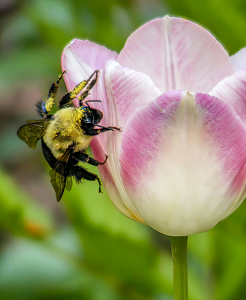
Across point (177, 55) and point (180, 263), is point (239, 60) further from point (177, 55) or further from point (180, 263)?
point (180, 263)

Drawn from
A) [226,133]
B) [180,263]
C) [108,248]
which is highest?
[226,133]

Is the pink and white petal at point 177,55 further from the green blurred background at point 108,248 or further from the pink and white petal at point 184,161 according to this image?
the green blurred background at point 108,248

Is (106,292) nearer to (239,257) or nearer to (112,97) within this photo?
(239,257)

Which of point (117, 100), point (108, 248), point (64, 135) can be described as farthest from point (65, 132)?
point (108, 248)

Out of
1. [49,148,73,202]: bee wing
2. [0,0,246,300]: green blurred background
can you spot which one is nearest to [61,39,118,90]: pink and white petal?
[49,148,73,202]: bee wing

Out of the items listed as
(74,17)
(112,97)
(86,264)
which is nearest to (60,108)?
(112,97)

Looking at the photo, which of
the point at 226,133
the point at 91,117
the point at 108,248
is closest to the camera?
the point at 226,133

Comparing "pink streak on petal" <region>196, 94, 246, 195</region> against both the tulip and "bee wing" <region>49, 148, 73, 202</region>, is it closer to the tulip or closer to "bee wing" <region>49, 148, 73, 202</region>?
the tulip
